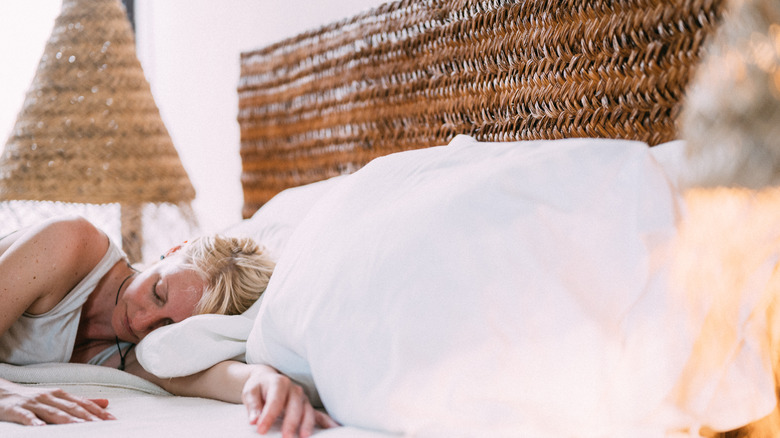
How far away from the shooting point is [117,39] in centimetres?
194

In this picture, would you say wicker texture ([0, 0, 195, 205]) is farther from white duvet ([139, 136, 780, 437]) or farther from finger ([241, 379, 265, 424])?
white duvet ([139, 136, 780, 437])

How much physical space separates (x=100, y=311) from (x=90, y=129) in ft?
2.59

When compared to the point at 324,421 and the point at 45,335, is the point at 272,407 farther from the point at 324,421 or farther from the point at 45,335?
the point at 45,335

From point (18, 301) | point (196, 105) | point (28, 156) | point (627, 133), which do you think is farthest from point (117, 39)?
point (627, 133)

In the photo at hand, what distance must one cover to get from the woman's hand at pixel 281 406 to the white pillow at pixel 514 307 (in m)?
0.03

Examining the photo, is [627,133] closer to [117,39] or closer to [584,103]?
[584,103]

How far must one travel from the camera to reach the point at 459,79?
120cm

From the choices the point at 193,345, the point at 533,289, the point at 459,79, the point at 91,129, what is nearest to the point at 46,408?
the point at 193,345

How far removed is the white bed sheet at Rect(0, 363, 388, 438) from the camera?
706mm

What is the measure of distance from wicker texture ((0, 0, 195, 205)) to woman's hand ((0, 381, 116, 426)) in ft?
3.56

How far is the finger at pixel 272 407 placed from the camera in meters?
0.69

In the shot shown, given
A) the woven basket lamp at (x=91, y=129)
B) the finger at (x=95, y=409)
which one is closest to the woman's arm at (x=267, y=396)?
the finger at (x=95, y=409)

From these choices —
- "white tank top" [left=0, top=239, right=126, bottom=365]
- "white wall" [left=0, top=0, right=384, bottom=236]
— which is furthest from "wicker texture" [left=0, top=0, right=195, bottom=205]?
"white tank top" [left=0, top=239, right=126, bottom=365]

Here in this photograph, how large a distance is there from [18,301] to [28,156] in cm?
91
